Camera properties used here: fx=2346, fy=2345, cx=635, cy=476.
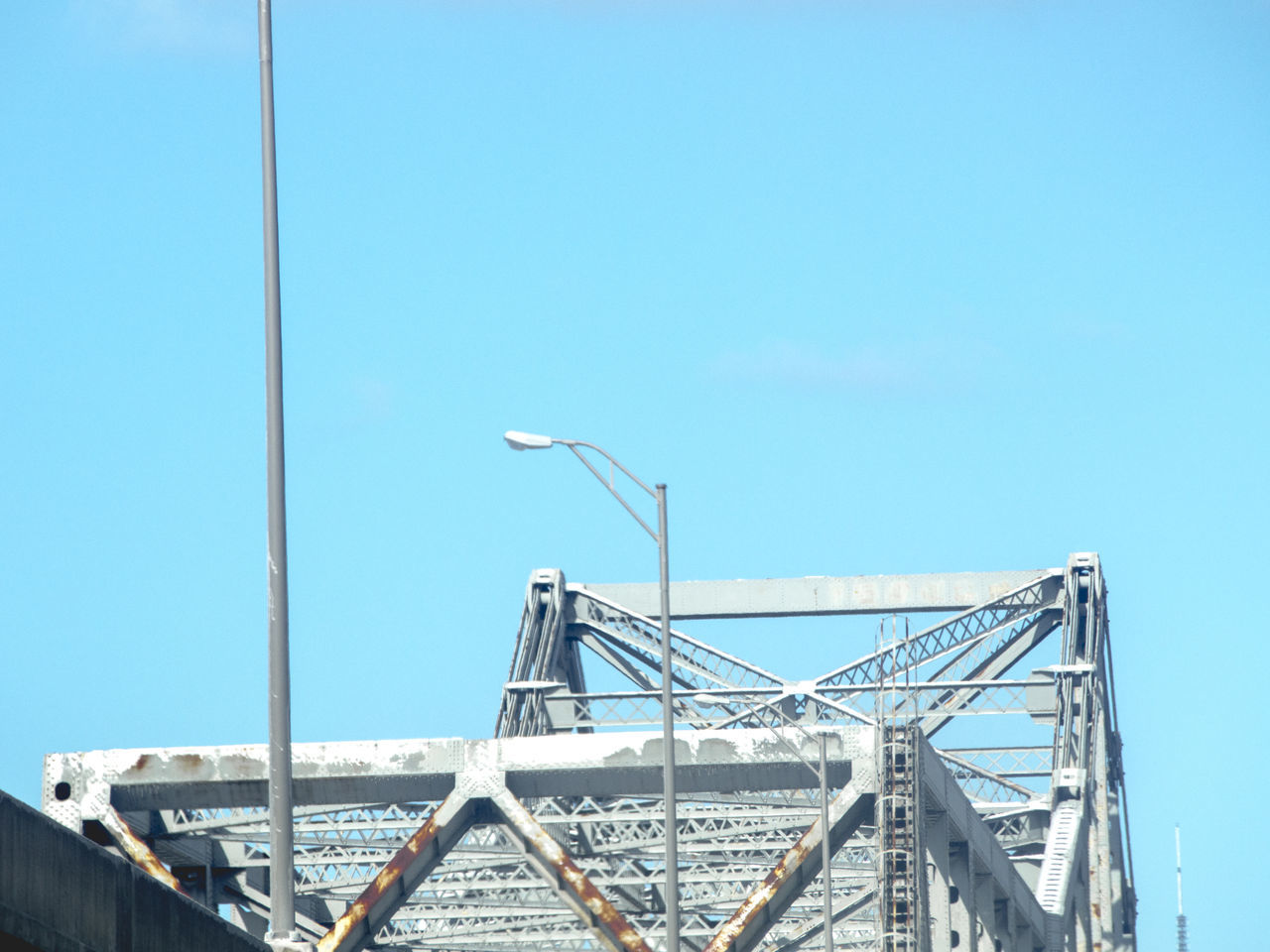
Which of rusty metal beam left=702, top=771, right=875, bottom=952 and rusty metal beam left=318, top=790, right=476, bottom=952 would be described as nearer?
rusty metal beam left=702, top=771, right=875, bottom=952

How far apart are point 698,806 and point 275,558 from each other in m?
30.1

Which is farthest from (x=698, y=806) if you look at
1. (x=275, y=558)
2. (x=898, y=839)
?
(x=275, y=558)

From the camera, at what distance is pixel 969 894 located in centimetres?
4606

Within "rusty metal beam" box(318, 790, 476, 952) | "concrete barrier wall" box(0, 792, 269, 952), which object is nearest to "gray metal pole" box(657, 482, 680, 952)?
"rusty metal beam" box(318, 790, 476, 952)

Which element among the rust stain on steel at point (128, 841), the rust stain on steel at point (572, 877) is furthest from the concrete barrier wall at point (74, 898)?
the rust stain on steel at point (128, 841)

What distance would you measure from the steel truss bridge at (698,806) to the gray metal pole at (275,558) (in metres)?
18.7

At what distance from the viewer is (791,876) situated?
1484 inches

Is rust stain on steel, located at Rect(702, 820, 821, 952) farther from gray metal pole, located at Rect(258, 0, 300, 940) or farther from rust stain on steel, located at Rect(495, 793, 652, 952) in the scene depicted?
gray metal pole, located at Rect(258, 0, 300, 940)

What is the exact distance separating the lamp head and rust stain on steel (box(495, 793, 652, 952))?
1040cm

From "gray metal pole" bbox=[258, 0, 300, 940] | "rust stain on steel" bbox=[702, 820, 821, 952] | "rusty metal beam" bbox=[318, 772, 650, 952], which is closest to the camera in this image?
"gray metal pole" bbox=[258, 0, 300, 940]

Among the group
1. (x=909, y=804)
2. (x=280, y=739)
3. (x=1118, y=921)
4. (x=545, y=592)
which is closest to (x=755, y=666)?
(x=545, y=592)

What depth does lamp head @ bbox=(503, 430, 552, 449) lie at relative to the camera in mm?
28781

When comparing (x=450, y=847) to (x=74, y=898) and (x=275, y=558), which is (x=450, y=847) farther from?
(x=74, y=898)

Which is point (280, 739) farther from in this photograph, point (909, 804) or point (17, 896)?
point (909, 804)
